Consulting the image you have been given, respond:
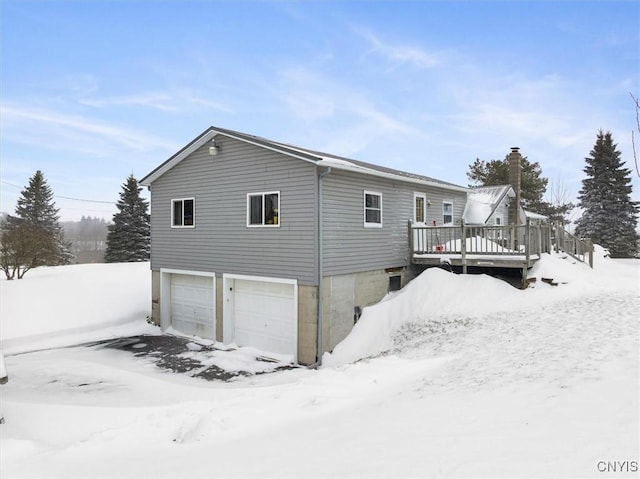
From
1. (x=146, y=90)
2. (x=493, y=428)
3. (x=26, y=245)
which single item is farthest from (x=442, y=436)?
(x=146, y=90)

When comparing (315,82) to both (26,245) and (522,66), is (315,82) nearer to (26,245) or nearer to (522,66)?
(522,66)

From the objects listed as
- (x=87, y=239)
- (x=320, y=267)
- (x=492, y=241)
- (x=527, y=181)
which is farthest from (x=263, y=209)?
(x=87, y=239)

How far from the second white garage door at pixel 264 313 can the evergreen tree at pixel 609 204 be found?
31.7m

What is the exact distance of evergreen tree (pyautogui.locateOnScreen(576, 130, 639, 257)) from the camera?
32.0 m

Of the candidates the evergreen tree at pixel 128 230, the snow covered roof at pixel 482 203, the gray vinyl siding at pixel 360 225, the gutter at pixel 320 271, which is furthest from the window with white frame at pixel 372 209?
the evergreen tree at pixel 128 230

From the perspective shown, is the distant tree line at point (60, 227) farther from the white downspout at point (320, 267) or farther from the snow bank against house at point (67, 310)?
the white downspout at point (320, 267)

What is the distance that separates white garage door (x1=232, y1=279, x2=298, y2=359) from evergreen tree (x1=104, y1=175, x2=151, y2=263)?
2415cm

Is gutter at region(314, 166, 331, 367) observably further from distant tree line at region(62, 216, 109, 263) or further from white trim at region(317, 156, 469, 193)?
distant tree line at region(62, 216, 109, 263)

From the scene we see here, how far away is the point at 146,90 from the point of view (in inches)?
868

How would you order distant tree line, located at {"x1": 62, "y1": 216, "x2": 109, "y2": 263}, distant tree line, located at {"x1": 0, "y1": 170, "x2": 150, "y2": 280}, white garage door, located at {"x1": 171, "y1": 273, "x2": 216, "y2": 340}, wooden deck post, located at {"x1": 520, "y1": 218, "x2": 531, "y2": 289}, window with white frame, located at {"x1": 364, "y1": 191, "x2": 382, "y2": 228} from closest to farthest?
wooden deck post, located at {"x1": 520, "y1": 218, "x2": 531, "y2": 289} < window with white frame, located at {"x1": 364, "y1": 191, "x2": 382, "y2": 228} < white garage door, located at {"x1": 171, "y1": 273, "x2": 216, "y2": 340} < distant tree line, located at {"x1": 0, "y1": 170, "x2": 150, "y2": 280} < distant tree line, located at {"x1": 62, "y1": 216, "x2": 109, "y2": 263}

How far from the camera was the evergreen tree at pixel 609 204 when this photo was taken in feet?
105

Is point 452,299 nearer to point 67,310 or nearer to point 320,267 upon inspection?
point 320,267

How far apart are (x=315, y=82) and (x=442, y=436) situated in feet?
80.9

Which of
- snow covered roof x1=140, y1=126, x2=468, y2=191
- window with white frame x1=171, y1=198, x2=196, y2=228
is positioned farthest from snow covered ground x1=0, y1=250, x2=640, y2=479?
window with white frame x1=171, y1=198, x2=196, y2=228
